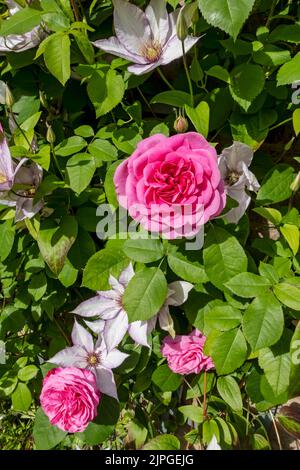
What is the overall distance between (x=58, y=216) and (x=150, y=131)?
25 centimetres

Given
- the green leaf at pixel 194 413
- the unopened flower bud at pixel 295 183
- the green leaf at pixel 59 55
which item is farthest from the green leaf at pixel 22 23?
the green leaf at pixel 194 413

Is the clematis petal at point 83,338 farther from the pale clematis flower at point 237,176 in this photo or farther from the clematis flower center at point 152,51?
the clematis flower center at point 152,51

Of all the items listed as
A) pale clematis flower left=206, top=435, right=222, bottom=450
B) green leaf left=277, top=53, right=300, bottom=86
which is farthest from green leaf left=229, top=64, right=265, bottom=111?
pale clematis flower left=206, top=435, right=222, bottom=450

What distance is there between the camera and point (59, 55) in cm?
71

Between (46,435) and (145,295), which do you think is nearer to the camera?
(145,295)

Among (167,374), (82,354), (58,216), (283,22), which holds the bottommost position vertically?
(167,374)

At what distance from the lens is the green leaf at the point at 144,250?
2.42 feet

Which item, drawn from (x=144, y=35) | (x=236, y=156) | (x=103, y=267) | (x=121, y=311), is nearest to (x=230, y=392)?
(x=121, y=311)

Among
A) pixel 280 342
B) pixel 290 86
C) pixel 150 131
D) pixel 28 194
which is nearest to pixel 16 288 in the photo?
pixel 28 194

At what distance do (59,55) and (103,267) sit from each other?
0.37 metres

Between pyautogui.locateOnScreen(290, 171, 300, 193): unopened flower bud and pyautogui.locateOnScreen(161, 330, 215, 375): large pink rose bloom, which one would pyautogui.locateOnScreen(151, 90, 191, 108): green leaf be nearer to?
pyautogui.locateOnScreen(290, 171, 300, 193): unopened flower bud

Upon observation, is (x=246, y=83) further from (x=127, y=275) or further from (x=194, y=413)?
(x=194, y=413)

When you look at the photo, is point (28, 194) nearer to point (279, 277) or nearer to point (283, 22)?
point (279, 277)
